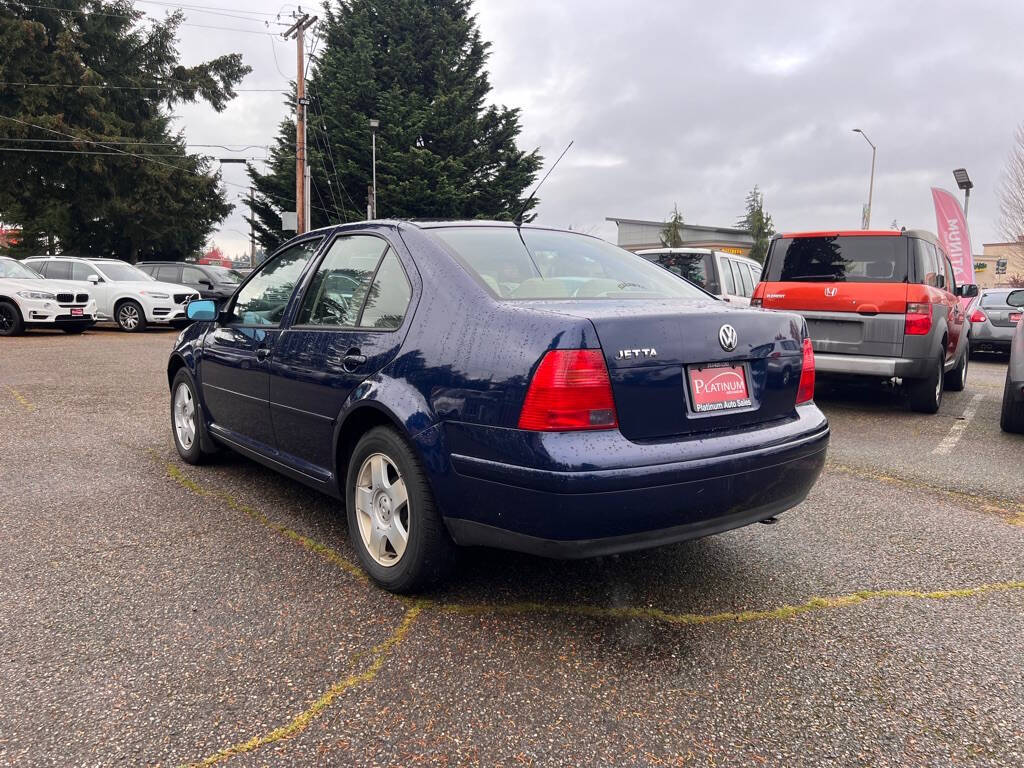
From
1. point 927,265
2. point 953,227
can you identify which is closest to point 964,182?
point 953,227

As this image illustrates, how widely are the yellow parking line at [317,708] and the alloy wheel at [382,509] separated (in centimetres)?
34

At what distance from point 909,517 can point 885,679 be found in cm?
198

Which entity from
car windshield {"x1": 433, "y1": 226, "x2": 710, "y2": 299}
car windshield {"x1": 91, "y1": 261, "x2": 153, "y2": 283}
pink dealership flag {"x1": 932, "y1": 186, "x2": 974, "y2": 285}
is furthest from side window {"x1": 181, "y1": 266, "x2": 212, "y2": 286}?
pink dealership flag {"x1": 932, "y1": 186, "x2": 974, "y2": 285}

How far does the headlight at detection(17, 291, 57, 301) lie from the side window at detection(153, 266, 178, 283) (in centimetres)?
498

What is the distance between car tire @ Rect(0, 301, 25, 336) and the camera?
45.8 feet

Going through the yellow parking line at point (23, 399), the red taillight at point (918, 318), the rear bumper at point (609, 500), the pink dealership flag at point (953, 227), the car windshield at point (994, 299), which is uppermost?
the pink dealership flag at point (953, 227)

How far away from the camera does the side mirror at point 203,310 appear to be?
4439 millimetres

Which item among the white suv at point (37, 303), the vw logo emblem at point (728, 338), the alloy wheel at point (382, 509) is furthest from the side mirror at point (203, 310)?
the white suv at point (37, 303)

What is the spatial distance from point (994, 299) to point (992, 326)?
1216mm

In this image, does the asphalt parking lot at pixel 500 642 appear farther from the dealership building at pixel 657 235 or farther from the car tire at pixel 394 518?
the dealership building at pixel 657 235

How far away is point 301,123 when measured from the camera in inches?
945

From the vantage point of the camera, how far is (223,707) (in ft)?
7.19

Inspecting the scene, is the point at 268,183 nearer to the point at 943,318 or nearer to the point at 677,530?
the point at 943,318

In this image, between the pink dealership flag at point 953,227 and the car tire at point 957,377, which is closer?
the car tire at point 957,377
